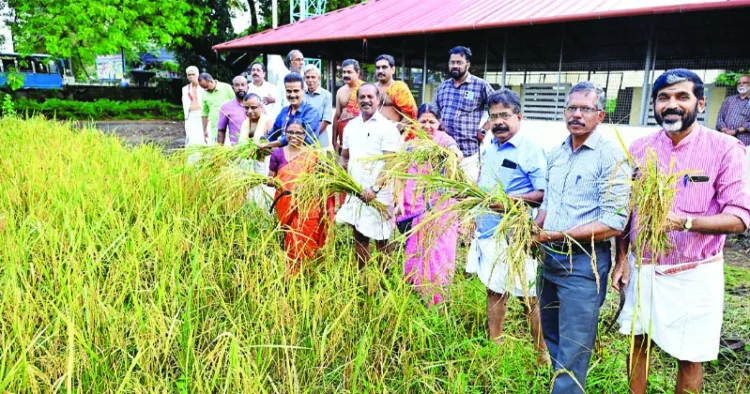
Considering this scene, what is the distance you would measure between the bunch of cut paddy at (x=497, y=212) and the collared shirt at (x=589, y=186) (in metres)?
0.13

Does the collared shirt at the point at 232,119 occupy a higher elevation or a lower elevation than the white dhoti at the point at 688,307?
higher

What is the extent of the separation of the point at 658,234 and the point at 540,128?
5.21m

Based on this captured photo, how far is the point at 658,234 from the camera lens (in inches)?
60.6

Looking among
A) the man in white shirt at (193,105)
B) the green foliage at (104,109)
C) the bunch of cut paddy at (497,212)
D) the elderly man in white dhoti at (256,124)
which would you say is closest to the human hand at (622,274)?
the bunch of cut paddy at (497,212)

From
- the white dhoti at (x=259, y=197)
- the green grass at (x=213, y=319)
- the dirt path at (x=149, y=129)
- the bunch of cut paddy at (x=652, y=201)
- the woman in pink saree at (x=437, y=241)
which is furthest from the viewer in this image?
the dirt path at (x=149, y=129)

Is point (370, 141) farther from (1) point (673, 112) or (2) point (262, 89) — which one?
(2) point (262, 89)

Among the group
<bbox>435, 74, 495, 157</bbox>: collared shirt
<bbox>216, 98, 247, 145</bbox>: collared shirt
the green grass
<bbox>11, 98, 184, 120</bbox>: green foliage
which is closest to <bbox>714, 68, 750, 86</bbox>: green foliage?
the green grass

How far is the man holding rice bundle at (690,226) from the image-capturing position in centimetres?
160

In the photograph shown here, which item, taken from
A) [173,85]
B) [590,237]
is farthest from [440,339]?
[173,85]

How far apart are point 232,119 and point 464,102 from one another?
88.5 inches

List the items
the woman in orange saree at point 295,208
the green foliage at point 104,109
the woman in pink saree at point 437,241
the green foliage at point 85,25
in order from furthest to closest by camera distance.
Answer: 1. the green foliage at point 104,109
2. the green foliage at point 85,25
3. the woman in orange saree at point 295,208
4. the woman in pink saree at point 437,241

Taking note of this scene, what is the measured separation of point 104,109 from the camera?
16.1 meters

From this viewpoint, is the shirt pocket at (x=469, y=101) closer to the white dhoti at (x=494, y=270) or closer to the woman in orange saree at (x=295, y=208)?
the woman in orange saree at (x=295, y=208)

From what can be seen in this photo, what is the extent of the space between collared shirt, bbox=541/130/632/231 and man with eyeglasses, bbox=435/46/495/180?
1.69m
